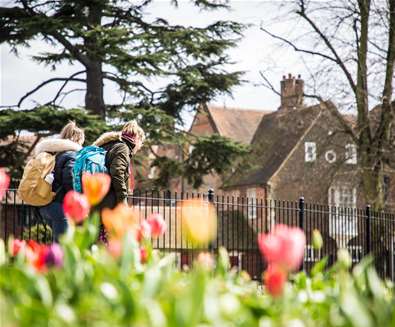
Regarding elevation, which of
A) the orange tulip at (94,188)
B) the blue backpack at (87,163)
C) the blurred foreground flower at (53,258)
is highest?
the blue backpack at (87,163)

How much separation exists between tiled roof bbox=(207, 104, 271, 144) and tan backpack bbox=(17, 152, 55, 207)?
4194 cm

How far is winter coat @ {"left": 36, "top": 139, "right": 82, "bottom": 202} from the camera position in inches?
316

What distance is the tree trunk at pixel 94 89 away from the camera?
86.9 ft

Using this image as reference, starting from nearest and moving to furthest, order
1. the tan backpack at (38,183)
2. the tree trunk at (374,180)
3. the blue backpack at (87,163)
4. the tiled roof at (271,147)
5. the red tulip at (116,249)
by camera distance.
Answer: the red tulip at (116,249) → the blue backpack at (87,163) → the tan backpack at (38,183) → the tree trunk at (374,180) → the tiled roof at (271,147)

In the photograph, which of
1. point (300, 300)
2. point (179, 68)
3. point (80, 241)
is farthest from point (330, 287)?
point (179, 68)

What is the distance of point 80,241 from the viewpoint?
11.7 ft

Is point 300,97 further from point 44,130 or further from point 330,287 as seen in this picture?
point 330,287

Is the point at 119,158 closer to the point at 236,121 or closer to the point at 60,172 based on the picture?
the point at 60,172

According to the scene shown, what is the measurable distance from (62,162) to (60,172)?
0.10 meters

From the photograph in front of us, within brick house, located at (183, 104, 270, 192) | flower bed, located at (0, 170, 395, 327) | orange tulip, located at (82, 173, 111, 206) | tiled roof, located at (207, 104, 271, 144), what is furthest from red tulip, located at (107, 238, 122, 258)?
tiled roof, located at (207, 104, 271, 144)

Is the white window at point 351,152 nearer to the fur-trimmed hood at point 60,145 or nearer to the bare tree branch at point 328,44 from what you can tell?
the bare tree branch at point 328,44

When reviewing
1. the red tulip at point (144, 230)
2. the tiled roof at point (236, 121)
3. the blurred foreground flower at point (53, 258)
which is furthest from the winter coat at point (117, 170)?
the tiled roof at point (236, 121)

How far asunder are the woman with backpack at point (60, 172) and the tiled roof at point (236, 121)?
1651 inches

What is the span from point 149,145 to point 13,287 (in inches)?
889
